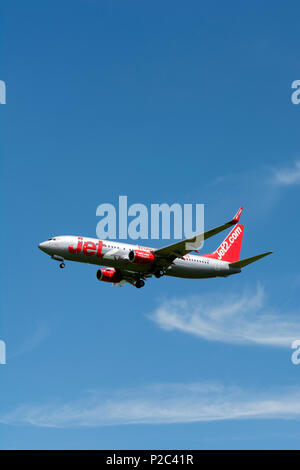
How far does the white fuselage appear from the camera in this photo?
71.1 metres

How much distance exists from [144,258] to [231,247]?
1768 cm

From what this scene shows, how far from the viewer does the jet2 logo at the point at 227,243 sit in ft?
283

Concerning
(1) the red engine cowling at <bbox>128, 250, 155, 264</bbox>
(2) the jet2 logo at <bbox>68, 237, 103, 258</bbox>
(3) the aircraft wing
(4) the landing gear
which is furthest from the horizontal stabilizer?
(2) the jet2 logo at <bbox>68, 237, 103, 258</bbox>

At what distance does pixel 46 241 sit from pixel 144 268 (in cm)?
1186

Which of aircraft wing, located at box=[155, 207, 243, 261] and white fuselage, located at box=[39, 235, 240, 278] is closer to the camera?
white fuselage, located at box=[39, 235, 240, 278]

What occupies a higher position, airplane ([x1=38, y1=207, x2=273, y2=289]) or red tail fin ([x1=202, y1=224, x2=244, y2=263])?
red tail fin ([x1=202, y1=224, x2=244, y2=263])

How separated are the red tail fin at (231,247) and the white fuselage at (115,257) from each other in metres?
3.62

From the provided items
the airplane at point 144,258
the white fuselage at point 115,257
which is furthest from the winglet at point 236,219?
the white fuselage at point 115,257

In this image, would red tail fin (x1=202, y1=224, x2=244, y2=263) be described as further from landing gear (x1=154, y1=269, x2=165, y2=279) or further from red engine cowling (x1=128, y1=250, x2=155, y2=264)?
red engine cowling (x1=128, y1=250, x2=155, y2=264)

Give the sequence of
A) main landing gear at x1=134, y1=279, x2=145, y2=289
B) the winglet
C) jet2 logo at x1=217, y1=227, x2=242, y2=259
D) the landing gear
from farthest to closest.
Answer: jet2 logo at x1=217, y1=227, x2=242, y2=259 < main landing gear at x1=134, y1=279, x2=145, y2=289 < the landing gear < the winglet

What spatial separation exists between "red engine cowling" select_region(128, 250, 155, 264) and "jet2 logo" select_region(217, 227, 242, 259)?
13.2 m

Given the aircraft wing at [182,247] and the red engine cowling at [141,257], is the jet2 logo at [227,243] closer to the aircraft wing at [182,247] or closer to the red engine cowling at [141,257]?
the aircraft wing at [182,247]
